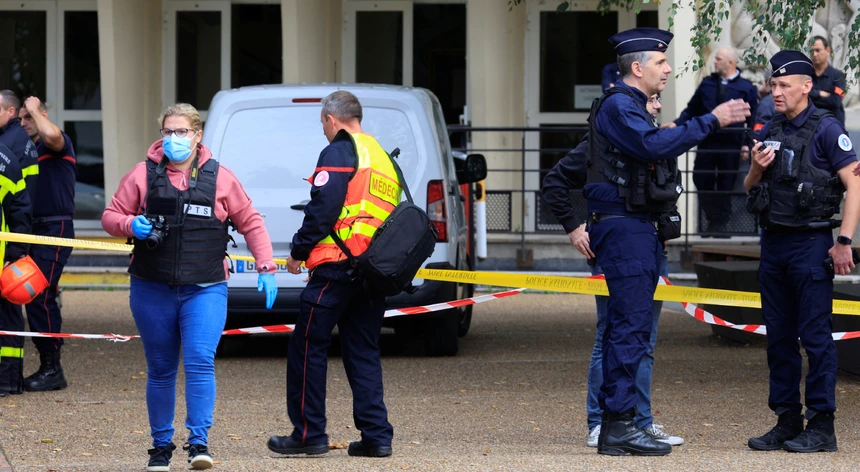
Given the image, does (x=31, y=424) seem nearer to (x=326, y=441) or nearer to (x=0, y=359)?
(x=0, y=359)

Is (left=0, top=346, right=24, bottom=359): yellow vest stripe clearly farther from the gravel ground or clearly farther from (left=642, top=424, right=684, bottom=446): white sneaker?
(left=642, top=424, right=684, bottom=446): white sneaker

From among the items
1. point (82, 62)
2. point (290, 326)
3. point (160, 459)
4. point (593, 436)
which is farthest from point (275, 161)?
point (82, 62)

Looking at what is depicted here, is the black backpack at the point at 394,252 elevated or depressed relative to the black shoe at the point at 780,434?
elevated

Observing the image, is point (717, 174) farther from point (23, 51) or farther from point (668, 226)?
point (23, 51)

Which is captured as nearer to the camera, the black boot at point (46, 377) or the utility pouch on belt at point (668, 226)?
the utility pouch on belt at point (668, 226)

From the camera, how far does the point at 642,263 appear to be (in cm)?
579

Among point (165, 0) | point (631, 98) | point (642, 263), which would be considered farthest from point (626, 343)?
point (165, 0)

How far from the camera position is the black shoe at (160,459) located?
18.1ft

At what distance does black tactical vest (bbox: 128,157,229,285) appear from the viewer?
5578 mm

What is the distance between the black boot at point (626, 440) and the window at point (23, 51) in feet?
44.4

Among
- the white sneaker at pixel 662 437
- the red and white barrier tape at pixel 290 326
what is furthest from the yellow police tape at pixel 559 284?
the white sneaker at pixel 662 437

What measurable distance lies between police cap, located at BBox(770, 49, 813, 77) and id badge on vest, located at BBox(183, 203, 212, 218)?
108 inches

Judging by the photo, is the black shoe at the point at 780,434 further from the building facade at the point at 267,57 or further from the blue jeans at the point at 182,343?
the building facade at the point at 267,57

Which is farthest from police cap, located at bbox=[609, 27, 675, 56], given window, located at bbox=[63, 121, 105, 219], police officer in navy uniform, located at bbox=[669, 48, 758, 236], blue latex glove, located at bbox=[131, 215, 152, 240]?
window, located at bbox=[63, 121, 105, 219]
